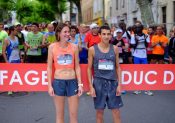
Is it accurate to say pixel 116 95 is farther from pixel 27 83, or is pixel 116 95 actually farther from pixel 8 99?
pixel 8 99

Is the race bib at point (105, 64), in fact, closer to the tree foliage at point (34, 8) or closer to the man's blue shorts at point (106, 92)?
the man's blue shorts at point (106, 92)

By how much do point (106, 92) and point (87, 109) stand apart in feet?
8.58

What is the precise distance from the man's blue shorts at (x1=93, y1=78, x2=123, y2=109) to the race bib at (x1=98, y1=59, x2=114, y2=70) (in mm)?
177

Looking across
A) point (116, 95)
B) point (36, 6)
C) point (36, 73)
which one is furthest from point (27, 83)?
point (36, 6)

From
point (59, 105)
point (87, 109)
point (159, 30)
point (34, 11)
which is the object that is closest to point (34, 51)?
point (87, 109)

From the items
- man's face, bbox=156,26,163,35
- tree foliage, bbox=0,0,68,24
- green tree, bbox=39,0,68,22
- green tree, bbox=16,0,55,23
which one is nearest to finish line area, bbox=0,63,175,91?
man's face, bbox=156,26,163,35

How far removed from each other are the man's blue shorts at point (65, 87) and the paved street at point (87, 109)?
1837mm

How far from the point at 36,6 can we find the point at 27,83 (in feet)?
208

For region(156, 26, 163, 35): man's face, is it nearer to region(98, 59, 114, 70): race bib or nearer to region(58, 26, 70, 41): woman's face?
region(98, 59, 114, 70): race bib

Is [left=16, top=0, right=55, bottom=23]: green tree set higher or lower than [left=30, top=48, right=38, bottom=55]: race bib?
higher

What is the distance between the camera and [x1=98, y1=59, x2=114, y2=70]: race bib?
17.7 feet

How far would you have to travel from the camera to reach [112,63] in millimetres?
5410

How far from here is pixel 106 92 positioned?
548 cm

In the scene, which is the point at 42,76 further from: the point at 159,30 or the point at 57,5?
the point at 57,5
